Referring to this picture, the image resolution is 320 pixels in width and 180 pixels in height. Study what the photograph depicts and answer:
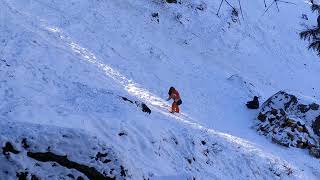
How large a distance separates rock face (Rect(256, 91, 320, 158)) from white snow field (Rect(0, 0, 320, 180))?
0.50 meters

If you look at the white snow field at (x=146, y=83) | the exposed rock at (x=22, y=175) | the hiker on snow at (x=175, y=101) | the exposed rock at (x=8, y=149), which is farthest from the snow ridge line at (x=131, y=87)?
the exposed rock at (x=22, y=175)

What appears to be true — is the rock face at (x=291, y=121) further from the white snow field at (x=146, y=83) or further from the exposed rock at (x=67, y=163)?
the exposed rock at (x=67, y=163)

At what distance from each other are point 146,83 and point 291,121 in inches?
270

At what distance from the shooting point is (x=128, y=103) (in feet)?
55.5

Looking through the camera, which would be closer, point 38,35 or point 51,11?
point 38,35

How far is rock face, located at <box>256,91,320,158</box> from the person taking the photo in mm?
20141

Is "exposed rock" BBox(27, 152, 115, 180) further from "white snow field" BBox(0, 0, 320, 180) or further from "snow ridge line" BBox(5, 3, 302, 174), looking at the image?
"snow ridge line" BBox(5, 3, 302, 174)

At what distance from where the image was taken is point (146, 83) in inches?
872

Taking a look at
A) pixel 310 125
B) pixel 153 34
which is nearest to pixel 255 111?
pixel 310 125

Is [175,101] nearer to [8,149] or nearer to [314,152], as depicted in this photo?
[314,152]

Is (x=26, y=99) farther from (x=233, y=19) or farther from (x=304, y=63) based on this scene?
(x=304, y=63)

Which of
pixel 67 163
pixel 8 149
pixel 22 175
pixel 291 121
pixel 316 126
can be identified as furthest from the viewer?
pixel 316 126

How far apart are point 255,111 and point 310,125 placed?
300cm

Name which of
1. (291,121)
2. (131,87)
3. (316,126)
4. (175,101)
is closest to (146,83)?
(131,87)
